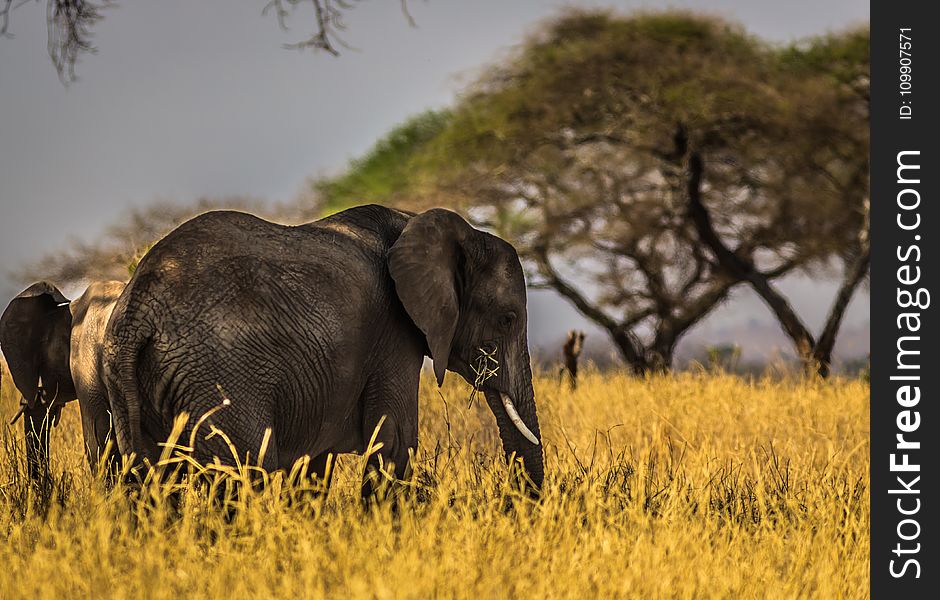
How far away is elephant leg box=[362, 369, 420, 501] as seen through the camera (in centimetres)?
518

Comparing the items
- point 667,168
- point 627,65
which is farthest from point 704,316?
point 627,65

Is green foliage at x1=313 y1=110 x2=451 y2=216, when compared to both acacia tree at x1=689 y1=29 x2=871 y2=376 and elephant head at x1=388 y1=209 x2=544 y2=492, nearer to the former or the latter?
acacia tree at x1=689 y1=29 x2=871 y2=376

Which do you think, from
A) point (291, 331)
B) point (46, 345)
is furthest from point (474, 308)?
point (46, 345)

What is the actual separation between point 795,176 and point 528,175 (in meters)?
4.71

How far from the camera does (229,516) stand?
15.5 ft

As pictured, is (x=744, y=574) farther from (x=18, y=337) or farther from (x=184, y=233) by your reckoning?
(x=18, y=337)

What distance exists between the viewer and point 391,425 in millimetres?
5188

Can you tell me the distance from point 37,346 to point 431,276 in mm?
2155

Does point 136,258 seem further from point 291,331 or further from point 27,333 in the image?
point 291,331

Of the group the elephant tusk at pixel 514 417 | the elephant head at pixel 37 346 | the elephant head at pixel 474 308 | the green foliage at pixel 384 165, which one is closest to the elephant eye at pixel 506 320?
the elephant head at pixel 474 308

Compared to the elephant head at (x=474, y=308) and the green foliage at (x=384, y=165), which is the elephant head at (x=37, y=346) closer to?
the elephant head at (x=474, y=308)

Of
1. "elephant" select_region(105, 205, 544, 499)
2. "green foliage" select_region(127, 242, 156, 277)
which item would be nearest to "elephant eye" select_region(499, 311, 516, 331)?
"elephant" select_region(105, 205, 544, 499)

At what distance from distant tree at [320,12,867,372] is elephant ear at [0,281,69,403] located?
12740mm

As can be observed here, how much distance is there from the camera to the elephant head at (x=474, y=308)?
5238 millimetres
